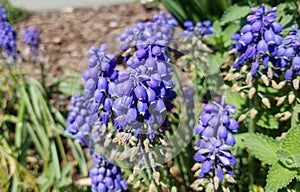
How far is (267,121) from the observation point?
2941mm

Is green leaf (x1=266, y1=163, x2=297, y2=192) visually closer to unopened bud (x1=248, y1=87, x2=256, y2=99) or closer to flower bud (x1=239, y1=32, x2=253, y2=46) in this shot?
unopened bud (x1=248, y1=87, x2=256, y2=99)

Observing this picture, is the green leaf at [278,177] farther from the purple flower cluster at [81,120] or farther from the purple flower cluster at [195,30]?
the purple flower cluster at [195,30]

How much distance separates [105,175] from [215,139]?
779 mm

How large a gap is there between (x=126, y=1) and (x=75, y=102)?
3628 mm

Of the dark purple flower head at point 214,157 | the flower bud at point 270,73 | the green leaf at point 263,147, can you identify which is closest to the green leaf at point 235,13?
the flower bud at point 270,73

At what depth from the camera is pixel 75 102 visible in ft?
9.97

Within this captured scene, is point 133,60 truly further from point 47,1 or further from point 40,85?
point 47,1

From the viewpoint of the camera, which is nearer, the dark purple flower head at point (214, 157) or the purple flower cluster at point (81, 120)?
the dark purple flower head at point (214, 157)

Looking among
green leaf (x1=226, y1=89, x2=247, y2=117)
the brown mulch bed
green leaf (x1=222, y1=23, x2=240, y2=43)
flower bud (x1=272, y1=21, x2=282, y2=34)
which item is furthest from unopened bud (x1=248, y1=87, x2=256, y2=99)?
the brown mulch bed

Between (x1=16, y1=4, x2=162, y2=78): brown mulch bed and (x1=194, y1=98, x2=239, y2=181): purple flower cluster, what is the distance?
2835 mm

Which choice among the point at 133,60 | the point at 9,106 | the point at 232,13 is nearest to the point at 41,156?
the point at 9,106

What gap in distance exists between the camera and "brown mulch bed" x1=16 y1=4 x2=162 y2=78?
5.38m

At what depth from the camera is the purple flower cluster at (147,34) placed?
2.45m

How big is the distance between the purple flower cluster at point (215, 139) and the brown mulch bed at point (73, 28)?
2835 millimetres
